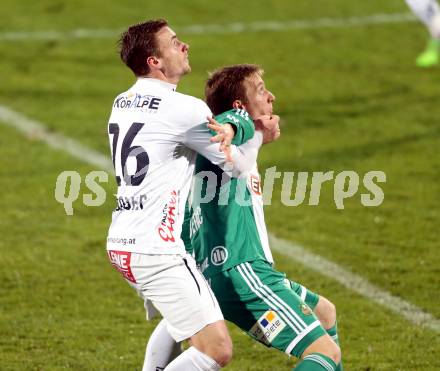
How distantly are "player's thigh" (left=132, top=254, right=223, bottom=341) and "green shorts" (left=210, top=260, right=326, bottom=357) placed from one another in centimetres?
25

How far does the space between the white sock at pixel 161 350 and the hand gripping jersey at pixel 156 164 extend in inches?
25.5

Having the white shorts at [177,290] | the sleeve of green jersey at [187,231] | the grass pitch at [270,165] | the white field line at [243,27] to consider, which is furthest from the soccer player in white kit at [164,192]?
the white field line at [243,27]

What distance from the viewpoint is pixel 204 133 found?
17.1ft

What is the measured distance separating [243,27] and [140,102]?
10.9 meters

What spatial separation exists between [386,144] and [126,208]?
6.72m

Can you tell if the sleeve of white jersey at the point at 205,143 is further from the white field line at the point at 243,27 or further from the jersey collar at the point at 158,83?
the white field line at the point at 243,27

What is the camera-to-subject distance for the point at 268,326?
17.5 feet

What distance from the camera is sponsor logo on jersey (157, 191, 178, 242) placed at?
5.18 m

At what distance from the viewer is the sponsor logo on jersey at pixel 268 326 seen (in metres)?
5.29

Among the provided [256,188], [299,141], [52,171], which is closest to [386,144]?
[299,141]

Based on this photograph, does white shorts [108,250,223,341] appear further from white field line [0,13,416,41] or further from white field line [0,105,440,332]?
white field line [0,13,416,41]

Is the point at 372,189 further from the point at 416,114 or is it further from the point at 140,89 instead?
the point at 140,89

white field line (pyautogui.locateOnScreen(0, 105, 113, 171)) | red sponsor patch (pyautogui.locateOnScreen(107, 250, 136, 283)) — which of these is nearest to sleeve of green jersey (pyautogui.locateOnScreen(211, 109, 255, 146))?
red sponsor patch (pyautogui.locateOnScreen(107, 250, 136, 283))

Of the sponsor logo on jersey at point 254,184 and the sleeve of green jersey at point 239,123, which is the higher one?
the sleeve of green jersey at point 239,123
